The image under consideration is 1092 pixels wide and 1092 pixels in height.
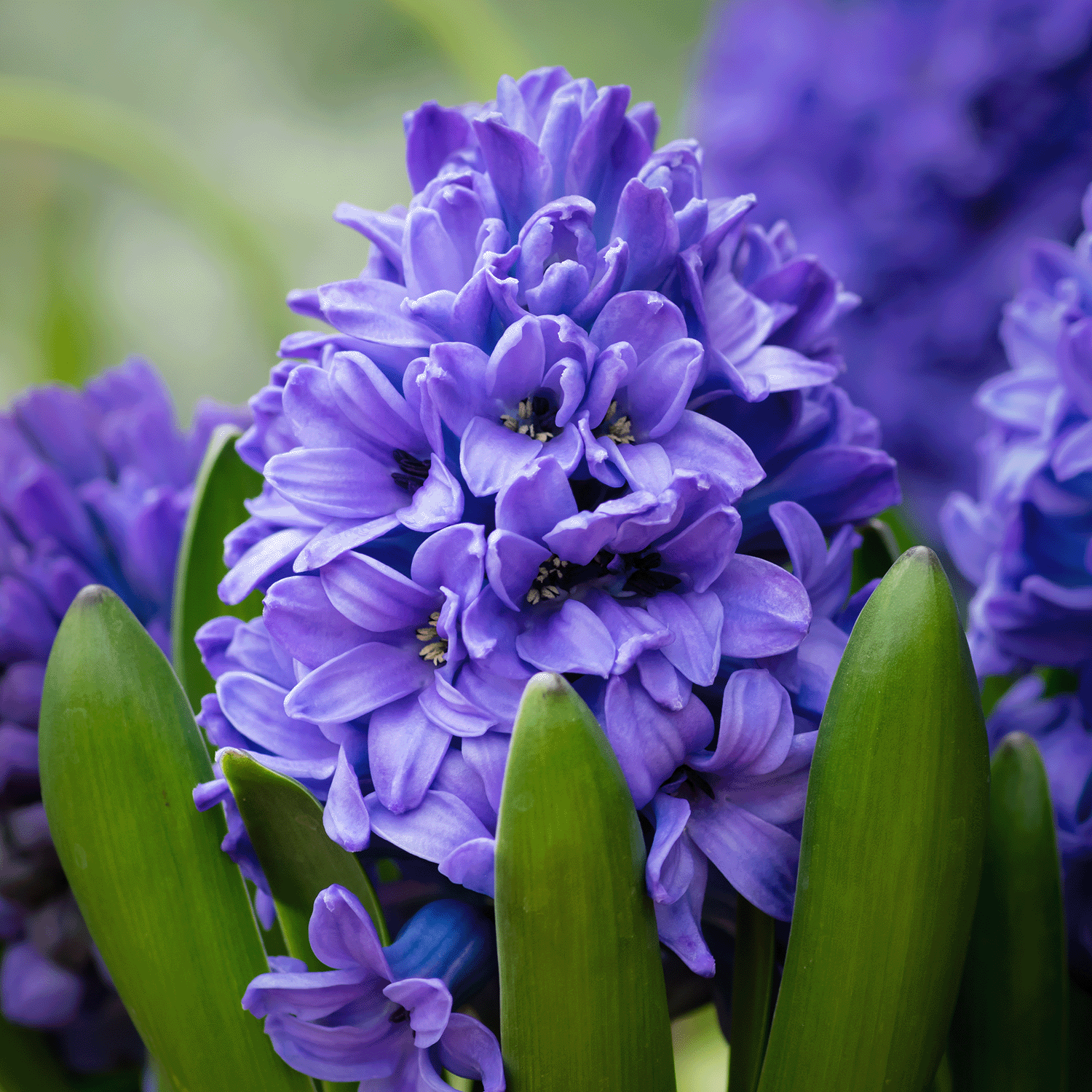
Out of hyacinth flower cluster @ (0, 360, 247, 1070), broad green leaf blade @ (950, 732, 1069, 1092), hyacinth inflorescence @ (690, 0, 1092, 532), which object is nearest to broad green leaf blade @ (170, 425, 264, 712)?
hyacinth flower cluster @ (0, 360, 247, 1070)

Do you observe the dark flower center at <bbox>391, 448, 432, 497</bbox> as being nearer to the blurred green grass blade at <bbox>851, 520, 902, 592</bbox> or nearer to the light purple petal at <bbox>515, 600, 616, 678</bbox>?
the light purple petal at <bbox>515, 600, 616, 678</bbox>

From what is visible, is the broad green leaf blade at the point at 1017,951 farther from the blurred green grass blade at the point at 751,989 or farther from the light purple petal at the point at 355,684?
the light purple petal at the point at 355,684

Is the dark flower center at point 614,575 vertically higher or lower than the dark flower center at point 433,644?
higher

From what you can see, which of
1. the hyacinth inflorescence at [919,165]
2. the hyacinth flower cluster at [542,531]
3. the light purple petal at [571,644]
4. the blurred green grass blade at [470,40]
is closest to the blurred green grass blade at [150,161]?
the blurred green grass blade at [470,40]

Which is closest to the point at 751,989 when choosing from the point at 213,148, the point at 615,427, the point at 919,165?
the point at 615,427

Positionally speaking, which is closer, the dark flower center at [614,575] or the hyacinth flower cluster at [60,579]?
the dark flower center at [614,575]

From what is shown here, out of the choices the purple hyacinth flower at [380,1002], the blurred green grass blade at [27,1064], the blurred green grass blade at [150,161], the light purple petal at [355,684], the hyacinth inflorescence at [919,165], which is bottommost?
the blurred green grass blade at [27,1064]

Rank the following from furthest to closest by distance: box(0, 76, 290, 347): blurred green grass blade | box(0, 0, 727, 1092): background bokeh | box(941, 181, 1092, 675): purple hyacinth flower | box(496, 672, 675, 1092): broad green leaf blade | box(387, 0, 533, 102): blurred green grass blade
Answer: box(0, 0, 727, 1092): background bokeh
box(387, 0, 533, 102): blurred green grass blade
box(0, 76, 290, 347): blurred green grass blade
box(941, 181, 1092, 675): purple hyacinth flower
box(496, 672, 675, 1092): broad green leaf blade
